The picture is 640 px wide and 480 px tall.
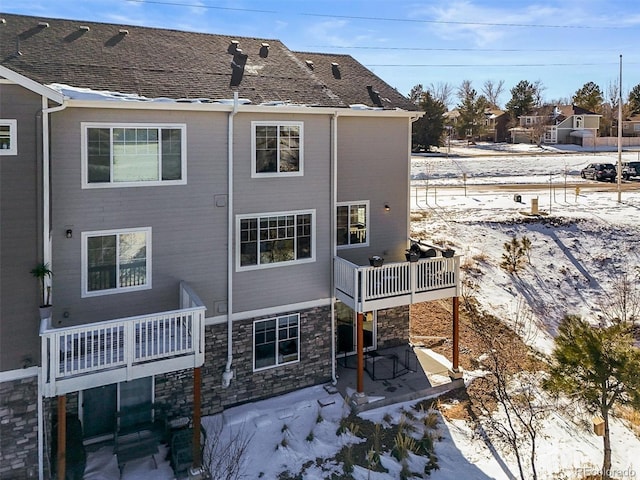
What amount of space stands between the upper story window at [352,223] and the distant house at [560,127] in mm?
63058

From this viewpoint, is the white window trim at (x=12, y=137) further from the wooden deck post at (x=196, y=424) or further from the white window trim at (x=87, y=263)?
the wooden deck post at (x=196, y=424)

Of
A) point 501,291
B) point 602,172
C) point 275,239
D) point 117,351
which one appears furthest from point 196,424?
point 602,172

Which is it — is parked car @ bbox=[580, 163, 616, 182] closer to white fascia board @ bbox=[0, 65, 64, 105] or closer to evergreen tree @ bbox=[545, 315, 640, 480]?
evergreen tree @ bbox=[545, 315, 640, 480]

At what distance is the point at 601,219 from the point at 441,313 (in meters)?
14.3

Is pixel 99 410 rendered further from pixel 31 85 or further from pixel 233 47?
pixel 233 47

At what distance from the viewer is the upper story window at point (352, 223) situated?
14.7 meters

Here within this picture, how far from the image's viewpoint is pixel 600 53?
34.9 meters

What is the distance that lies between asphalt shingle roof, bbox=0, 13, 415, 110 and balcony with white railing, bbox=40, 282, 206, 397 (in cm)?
508

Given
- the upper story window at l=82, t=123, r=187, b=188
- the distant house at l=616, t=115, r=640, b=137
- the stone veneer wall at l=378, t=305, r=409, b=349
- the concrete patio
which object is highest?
the distant house at l=616, t=115, r=640, b=137

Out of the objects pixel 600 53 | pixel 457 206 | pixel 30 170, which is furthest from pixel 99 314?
pixel 600 53

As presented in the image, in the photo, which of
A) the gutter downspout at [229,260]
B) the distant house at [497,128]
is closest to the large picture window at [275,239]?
the gutter downspout at [229,260]

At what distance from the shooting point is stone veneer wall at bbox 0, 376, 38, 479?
9.81 metres

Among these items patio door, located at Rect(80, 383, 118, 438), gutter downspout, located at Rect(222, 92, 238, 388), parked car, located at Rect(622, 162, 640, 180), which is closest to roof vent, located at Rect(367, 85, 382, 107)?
gutter downspout, located at Rect(222, 92, 238, 388)

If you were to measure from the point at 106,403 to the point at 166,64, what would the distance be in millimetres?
8331
